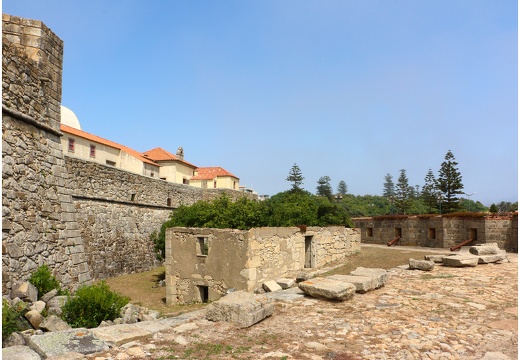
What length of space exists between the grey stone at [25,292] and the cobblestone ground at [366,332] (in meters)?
2.44

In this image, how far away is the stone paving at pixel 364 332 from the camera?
13.4 ft

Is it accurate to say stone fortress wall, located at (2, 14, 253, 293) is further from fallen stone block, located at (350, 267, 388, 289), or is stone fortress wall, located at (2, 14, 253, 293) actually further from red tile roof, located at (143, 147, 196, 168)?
red tile roof, located at (143, 147, 196, 168)

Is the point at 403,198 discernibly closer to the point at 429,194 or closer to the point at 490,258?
the point at 429,194

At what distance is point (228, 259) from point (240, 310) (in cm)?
610

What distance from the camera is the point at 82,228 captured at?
15.7 meters

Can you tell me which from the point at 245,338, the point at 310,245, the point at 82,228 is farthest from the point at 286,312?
the point at 82,228

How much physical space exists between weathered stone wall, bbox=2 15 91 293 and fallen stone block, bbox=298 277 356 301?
4.55 m

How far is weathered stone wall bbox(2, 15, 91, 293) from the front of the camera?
5699 millimetres

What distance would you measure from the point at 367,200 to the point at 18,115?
81.7m

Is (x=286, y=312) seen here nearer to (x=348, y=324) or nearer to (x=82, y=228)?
(x=348, y=324)

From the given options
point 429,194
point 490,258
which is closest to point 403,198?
point 429,194

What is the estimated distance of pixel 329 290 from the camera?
6527mm

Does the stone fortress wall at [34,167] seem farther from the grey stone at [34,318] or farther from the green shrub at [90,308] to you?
the green shrub at [90,308]

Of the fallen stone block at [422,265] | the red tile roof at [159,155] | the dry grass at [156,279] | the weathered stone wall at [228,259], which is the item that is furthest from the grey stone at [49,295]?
the red tile roof at [159,155]
